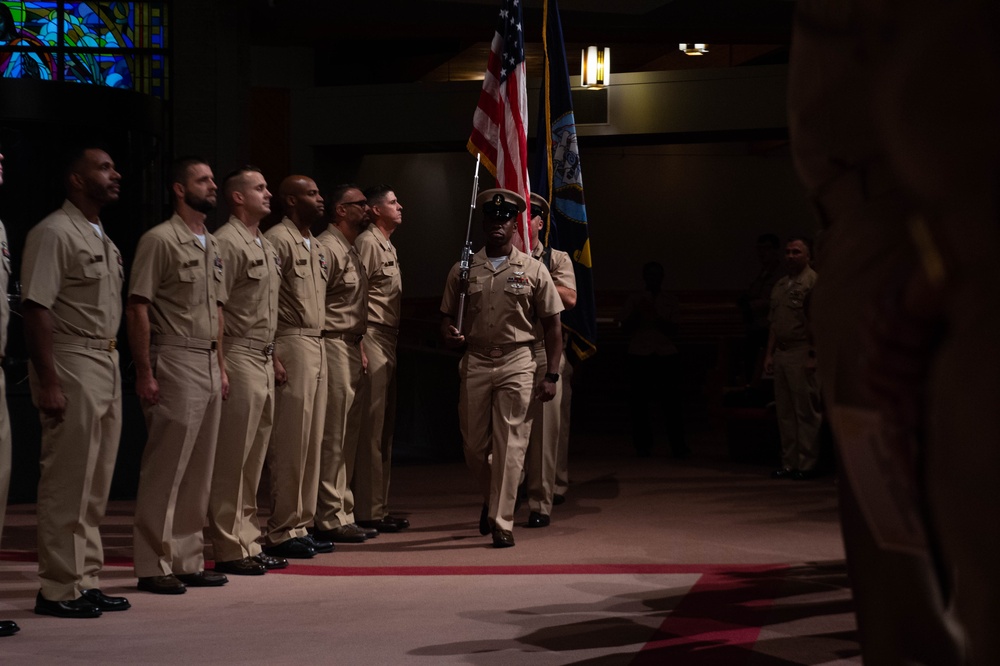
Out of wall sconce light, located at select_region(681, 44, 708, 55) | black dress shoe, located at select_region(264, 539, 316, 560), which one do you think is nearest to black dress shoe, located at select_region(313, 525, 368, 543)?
black dress shoe, located at select_region(264, 539, 316, 560)

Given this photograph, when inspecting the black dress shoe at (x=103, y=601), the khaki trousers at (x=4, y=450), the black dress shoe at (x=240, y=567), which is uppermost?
the khaki trousers at (x=4, y=450)

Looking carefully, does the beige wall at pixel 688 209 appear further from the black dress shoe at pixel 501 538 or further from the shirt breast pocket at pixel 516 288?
the black dress shoe at pixel 501 538

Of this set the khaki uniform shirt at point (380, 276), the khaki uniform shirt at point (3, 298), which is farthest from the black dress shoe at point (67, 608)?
the khaki uniform shirt at point (380, 276)

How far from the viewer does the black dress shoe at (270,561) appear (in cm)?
520

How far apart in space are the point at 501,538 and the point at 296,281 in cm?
150

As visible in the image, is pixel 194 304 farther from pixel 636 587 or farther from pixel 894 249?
pixel 894 249

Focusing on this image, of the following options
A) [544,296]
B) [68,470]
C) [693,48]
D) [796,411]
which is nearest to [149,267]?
[68,470]

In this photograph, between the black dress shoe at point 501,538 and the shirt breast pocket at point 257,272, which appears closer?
the shirt breast pocket at point 257,272

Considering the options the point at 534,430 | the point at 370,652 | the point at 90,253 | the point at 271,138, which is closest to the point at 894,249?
the point at 370,652

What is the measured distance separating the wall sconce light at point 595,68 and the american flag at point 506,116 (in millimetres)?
6092

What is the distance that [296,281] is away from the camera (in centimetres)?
566

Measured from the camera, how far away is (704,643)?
3.74 meters

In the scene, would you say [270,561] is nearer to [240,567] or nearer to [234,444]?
[240,567]

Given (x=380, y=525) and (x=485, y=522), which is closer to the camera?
(x=485, y=522)
